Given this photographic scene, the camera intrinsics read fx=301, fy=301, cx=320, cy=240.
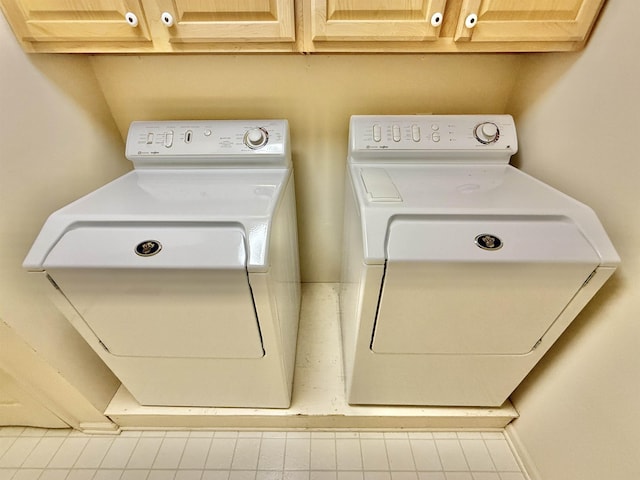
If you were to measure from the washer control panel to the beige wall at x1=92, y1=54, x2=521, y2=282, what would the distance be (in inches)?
4.9

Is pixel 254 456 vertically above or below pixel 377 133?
below

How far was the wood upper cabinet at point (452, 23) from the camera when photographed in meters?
0.90

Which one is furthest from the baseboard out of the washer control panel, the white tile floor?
the washer control panel

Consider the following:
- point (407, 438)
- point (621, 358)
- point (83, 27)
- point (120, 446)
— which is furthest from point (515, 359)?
point (83, 27)

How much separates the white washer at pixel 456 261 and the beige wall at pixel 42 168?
1.01m

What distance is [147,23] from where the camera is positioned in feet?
3.07

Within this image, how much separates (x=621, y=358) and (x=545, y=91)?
92 centimetres

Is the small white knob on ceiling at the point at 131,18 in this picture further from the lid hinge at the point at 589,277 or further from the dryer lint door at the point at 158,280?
the lid hinge at the point at 589,277

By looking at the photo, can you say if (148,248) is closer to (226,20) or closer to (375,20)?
(226,20)

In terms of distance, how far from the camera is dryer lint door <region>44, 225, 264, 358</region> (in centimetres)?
78

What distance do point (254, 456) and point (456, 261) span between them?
116 centimetres

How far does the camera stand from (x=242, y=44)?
981mm

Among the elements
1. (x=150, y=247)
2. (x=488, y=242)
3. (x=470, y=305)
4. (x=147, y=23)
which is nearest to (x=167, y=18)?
(x=147, y=23)

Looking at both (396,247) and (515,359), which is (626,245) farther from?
(396,247)
